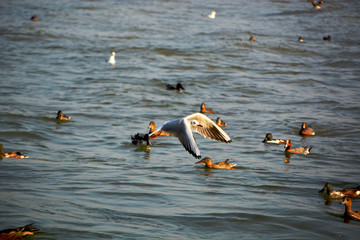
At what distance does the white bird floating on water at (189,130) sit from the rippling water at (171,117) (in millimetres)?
943

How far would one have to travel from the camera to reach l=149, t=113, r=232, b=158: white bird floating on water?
8.30 m

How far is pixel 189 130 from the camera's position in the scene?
28.5ft

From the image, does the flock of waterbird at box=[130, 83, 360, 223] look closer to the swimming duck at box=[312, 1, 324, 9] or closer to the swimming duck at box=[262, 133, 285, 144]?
the swimming duck at box=[262, 133, 285, 144]

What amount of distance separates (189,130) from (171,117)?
675 centimetres

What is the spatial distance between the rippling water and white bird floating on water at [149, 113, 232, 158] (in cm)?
94

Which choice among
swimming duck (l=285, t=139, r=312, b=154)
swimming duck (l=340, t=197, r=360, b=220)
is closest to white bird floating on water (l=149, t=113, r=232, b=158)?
swimming duck (l=340, t=197, r=360, b=220)

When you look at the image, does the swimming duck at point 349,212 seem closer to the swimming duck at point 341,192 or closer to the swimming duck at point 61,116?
the swimming duck at point 341,192

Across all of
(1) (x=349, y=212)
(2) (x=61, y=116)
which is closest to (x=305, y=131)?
(1) (x=349, y=212)

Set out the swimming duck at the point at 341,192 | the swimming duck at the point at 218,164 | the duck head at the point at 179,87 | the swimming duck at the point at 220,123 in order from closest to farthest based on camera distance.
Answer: the swimming duck at the point at 341,192 < the swimming duck at the point at 218,164 < the swimming duck at the point at 220,123 < the duck head at the point at 179,87

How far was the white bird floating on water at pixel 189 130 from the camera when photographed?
327 inches

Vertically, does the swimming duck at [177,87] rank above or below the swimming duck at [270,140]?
above

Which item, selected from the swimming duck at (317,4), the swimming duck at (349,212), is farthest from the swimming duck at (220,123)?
the swimming duck at (317,4)

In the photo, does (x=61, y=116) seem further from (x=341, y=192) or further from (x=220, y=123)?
(x=341, y=192)

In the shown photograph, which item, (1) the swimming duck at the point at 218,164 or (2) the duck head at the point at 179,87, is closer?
(1) the swimming duck at the point at 218,164
